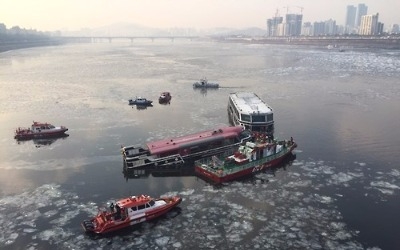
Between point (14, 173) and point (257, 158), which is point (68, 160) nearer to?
point (14, 173)

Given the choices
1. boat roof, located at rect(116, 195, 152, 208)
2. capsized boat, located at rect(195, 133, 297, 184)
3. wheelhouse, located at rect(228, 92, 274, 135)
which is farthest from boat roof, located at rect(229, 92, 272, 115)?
boat roof, located at rect(116, 195, 152, 208)

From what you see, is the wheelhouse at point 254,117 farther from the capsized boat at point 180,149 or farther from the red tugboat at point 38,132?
the red tugboat at point 38,132

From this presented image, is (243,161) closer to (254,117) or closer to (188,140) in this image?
(188,140)

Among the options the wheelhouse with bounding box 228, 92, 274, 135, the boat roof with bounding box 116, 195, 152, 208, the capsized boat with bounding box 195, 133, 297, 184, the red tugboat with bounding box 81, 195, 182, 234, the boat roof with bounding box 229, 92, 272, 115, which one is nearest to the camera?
the red tugboat with bounding box 81, 195, 182, 234

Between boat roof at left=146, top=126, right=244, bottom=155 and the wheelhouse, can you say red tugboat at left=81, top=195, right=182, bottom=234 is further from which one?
the wheelhouse

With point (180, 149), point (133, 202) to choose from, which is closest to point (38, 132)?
point (180, 149)

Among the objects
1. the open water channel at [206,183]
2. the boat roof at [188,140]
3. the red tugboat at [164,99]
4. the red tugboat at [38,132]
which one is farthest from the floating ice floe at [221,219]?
the red tugboat at [164,99]
